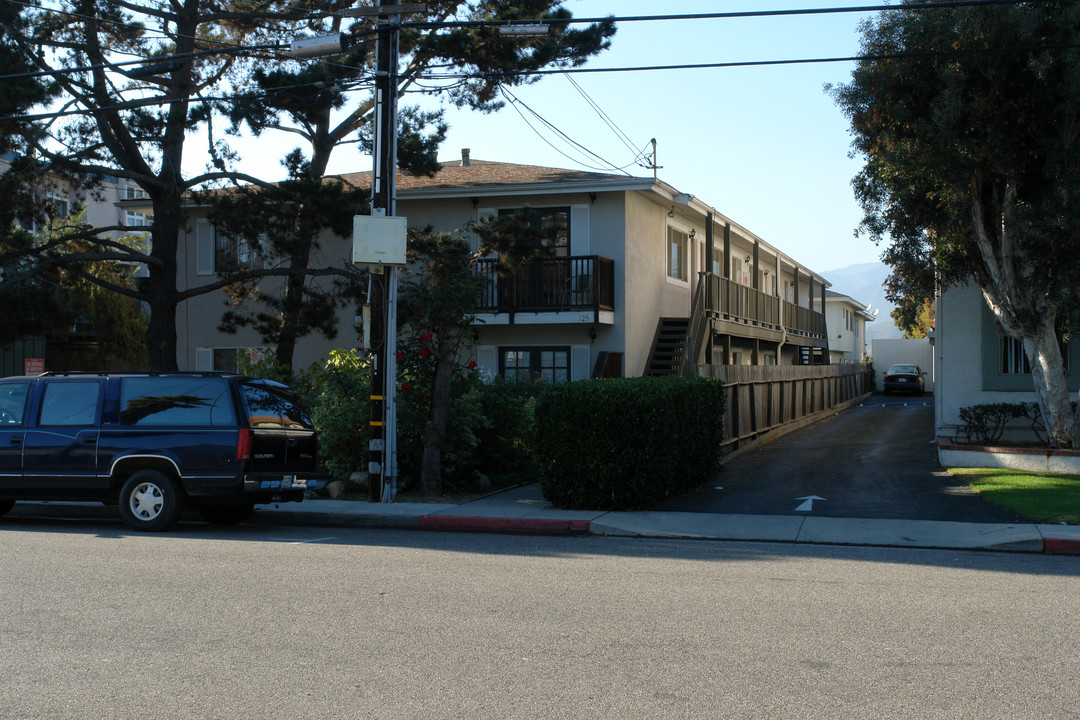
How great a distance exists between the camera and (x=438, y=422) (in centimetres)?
1398

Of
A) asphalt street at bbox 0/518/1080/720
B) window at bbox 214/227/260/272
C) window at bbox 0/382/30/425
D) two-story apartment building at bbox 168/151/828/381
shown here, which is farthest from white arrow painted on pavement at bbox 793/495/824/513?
window at bbox 214/227/260/272

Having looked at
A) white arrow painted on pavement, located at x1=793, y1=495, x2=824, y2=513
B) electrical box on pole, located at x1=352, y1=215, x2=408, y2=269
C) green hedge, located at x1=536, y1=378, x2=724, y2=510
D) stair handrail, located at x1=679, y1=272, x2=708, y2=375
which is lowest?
white arrow painted on pavement, located at x1=793, y1=495, x2=824, y2=513

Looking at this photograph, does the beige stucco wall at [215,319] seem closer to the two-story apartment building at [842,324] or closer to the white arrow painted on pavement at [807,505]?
the white arrow painted on pavement at [807,505]

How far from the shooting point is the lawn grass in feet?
37.9

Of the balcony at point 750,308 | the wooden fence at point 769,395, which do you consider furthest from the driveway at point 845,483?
the balcony at point 750,308

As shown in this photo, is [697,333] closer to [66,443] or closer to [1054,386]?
[1054,386]

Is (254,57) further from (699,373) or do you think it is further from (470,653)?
(470,653)

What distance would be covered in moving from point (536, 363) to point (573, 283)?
234 centimetres

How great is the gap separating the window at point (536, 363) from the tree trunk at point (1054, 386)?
10.1 m

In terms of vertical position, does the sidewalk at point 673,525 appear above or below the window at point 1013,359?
below

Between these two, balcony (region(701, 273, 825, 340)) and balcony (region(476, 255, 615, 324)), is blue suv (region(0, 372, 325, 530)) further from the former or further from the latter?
balcony (region(701, 273, 825, 340))

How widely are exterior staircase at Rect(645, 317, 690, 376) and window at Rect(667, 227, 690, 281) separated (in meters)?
1.60

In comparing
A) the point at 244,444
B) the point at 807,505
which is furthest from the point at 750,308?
the point at 244,444

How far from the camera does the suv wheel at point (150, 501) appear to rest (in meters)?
11.3
